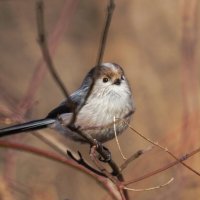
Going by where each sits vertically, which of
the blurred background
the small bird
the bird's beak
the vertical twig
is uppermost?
the vertical twig

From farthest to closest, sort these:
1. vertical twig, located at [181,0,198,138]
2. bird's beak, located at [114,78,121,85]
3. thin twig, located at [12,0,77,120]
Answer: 1. bird's beak, located at [114,78,121,85]
2. vertical twig, located at [181,0,198,138]
3. thin twig, located at [12,0,77,120]

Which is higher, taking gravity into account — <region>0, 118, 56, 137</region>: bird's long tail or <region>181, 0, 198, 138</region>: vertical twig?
<region>181, 0, 198, 138</region>: vertical twig

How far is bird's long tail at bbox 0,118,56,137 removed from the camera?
3.78 metres

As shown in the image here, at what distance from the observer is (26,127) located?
4.00m

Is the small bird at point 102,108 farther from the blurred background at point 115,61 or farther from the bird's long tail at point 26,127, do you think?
the blurred background at point 115,61

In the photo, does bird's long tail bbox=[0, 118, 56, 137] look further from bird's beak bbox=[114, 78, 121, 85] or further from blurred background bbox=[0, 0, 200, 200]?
blurred background bbox=[0, 0, 200, 200]

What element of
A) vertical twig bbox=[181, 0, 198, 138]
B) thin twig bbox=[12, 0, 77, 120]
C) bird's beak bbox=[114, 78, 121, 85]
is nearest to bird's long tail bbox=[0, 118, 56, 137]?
thin twig bbox=[12, 0, 77, 120]

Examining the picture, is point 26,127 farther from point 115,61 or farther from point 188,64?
point 115,61

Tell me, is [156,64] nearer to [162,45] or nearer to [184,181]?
[162,45]

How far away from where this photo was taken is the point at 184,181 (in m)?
3.87

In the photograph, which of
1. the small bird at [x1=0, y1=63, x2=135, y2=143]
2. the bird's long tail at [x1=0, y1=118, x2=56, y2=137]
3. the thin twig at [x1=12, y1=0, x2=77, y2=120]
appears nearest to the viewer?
the thin twig at [x1=12, y1=0, x2=77, y2=120]

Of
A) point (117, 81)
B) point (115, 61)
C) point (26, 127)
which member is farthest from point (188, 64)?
point (115, 61)

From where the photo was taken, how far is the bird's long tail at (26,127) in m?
3.78

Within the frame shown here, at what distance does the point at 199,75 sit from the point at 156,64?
2.52 ft
